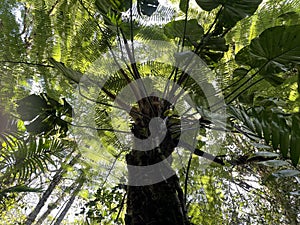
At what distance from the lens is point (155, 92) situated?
1297 mm

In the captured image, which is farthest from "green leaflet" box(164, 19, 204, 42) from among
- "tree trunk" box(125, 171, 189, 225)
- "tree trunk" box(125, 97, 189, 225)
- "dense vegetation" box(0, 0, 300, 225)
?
"tree trunk" box(125, 171, 189, 225)

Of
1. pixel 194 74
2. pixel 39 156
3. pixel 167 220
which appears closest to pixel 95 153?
pixel 39 156

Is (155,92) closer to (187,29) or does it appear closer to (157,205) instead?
(187,29)

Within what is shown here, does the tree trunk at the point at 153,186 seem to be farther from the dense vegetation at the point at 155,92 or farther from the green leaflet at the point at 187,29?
the green leaflet at the point at 187,29

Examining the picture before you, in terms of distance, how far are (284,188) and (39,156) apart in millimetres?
1610

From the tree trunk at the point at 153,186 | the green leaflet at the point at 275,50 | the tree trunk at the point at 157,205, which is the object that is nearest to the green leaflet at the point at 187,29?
the green leaflet at the point at 275,50

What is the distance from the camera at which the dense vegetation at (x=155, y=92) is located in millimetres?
847

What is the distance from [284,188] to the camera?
1740mm

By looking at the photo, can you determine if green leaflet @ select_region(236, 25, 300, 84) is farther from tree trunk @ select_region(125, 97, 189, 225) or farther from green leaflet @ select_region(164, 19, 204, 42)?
tree trunk @ select_region(125, 97, 189, 225)

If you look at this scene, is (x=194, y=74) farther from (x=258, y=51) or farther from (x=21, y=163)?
(x=21, y=163)

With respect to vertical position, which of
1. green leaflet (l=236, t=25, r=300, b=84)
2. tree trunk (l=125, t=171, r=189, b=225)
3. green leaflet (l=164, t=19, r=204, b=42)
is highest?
green leaflet (l=164, t=19, r=204, b=42)

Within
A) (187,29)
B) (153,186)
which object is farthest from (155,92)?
(153,186)

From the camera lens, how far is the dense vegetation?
85 centimetres

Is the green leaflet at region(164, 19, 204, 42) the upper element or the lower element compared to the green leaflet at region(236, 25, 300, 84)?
upper
